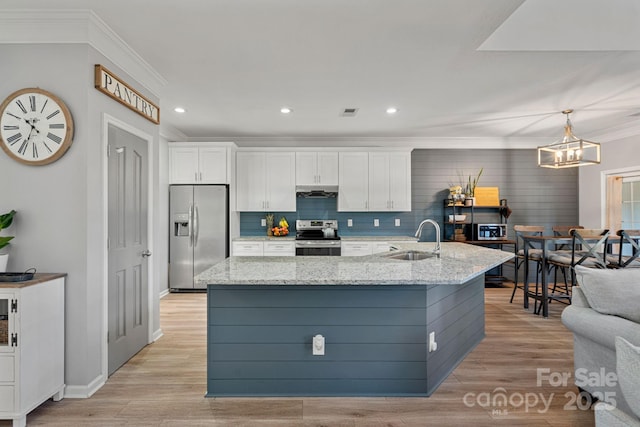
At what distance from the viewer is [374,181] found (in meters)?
5.79

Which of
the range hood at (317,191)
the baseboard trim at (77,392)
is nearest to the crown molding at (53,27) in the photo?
the baseboard trim at (77,392)

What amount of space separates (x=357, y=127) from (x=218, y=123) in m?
2.04

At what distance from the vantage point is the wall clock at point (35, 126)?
2.36 meters

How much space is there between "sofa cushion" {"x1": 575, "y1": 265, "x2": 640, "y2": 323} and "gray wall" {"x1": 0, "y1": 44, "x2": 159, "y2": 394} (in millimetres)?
3273

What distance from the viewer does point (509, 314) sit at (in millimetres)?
4344

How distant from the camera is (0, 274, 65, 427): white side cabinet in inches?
79.3

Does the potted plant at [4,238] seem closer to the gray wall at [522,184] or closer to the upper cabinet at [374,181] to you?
the upper cabinet at [374,181]

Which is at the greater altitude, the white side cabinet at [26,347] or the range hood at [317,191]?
the range hood at [317,191]

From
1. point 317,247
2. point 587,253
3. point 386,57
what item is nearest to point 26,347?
point 386,57

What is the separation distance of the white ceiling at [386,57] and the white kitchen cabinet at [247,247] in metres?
1.81

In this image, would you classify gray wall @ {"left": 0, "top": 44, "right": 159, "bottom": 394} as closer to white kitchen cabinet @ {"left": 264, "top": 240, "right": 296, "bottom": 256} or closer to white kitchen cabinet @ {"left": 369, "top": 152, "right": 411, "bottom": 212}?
white kitchen cabinet @ {"left": 264, "top": 240, "right": 296, "bottom": 256}

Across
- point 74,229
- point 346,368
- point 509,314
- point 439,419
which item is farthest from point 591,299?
point 74,229

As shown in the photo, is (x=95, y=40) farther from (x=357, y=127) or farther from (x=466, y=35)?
(x=357, y=127)

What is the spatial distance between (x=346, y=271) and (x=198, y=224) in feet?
11.9
